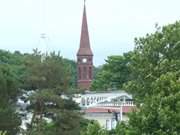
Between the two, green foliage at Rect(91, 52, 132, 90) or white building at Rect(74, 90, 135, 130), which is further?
green foliage at Rect(91, 52, 132, 90)

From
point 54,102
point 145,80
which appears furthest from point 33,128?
point 145,80

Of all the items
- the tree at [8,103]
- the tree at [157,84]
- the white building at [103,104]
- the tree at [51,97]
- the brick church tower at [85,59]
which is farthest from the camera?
the brick church tower at [85,59]

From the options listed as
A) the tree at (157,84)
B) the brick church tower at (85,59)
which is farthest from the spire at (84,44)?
the tree at (157,84)

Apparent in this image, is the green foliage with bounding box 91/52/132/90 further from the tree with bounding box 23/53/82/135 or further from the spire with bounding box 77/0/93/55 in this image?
the tree with bounding box 23/53/82/135

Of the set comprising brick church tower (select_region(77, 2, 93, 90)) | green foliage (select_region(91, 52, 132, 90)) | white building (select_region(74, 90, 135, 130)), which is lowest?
white building (select_region(74, 90, 135, 130))

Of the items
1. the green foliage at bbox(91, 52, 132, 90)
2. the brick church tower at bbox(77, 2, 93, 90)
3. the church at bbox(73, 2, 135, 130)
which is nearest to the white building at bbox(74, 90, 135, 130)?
the church at bbox(73, 2, 135, 130)

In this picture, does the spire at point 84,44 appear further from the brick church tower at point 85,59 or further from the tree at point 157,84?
the tree at point 157,84

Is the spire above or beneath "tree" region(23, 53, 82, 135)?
above

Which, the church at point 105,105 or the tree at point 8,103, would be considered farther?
the church at point 105,105

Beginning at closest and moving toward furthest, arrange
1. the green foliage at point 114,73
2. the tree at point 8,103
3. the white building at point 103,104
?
the tree at point 8,103
the white building at point 103,104
the green foliage at point 114,73

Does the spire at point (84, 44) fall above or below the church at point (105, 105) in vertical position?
above

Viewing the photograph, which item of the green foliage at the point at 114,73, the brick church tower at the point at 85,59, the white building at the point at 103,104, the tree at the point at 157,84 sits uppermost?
the brick church tower at the point at 85,59

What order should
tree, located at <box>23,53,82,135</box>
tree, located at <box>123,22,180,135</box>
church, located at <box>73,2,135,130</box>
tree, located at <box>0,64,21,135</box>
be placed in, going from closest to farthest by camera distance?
tree, located at <box>123,22,180,135</box>, tree, located at <box>0,64,21,135</box>, tree, located at <box>23,53,82,135</box>, church, located at <box>73,2,135,130</box>

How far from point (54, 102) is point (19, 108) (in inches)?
83.4
